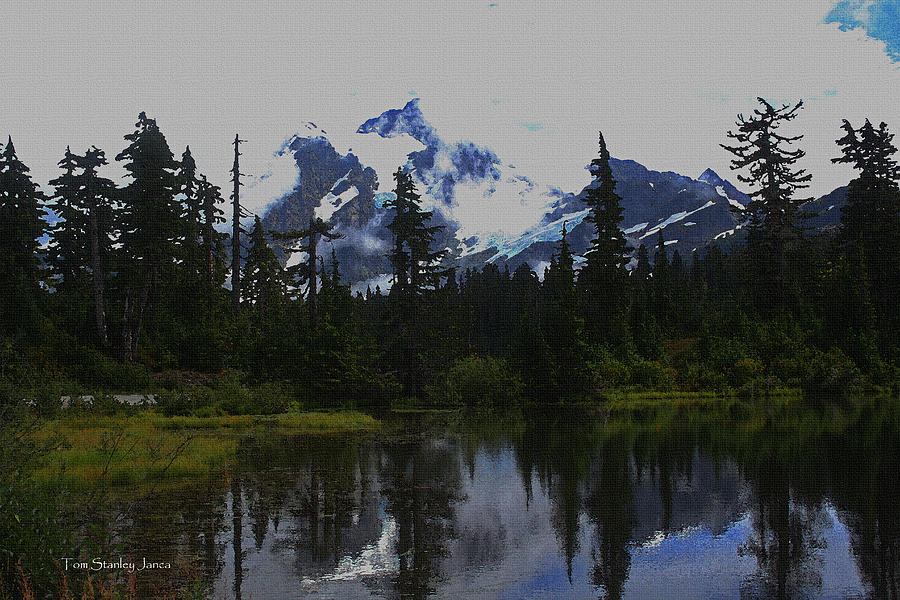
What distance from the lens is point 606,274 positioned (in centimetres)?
6406

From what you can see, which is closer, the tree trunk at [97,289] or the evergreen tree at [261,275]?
the tree trunk at [97,289]

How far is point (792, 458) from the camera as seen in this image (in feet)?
76.2

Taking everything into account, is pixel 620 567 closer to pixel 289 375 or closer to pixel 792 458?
pixel 792 458

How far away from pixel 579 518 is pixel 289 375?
35.6 m

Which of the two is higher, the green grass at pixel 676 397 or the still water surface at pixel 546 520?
the green grass at pixel 676 397

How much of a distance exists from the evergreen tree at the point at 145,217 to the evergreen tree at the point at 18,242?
5538 mm

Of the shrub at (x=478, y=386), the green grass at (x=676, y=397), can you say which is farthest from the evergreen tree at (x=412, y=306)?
the green grass at (x=676, y=397)

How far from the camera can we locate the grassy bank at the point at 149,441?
18.4 m

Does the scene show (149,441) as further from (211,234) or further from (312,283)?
(211,234)

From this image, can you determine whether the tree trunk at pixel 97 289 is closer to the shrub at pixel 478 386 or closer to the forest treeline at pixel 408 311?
the forest treeline at pixel 408 311

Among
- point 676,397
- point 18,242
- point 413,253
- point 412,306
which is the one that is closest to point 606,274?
point 676,397

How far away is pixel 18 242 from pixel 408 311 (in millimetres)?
28001

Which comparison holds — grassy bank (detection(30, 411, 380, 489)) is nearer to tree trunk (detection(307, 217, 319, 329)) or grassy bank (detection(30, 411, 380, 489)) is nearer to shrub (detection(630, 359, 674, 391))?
tree trunk (detection(307, 217, 319, 329))

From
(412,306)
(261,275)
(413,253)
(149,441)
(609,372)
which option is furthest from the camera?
(261,275)
